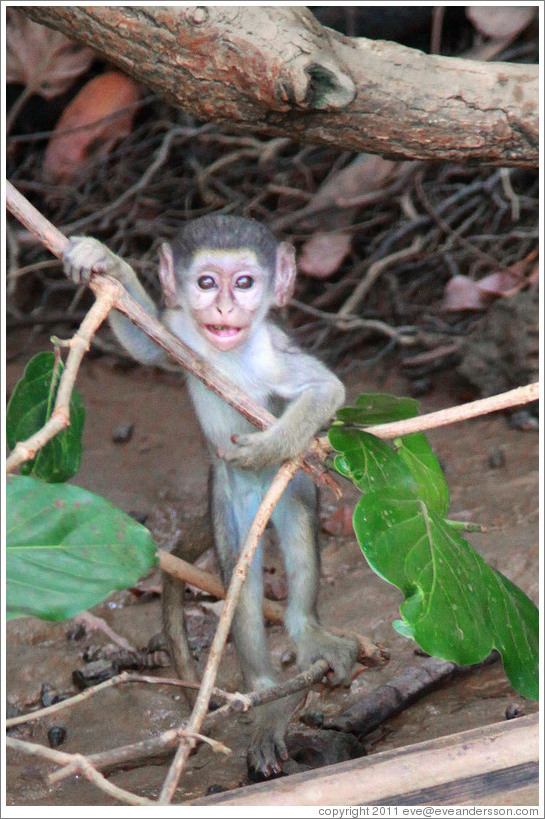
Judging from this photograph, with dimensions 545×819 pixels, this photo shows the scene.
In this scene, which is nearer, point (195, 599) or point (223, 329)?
point (223, 329)

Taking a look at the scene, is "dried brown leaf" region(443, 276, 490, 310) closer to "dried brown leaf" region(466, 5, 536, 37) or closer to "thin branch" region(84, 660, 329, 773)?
"dried brown leaf" region(466, 5, 536, 37)

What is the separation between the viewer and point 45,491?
7.23 feet

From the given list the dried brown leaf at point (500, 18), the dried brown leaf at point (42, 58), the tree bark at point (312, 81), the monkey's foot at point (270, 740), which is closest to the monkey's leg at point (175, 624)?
the monkey's foot at point (270, 740)

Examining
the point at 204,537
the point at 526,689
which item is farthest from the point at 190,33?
the point at 526,689

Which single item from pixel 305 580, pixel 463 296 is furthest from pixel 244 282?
pixel 463 296

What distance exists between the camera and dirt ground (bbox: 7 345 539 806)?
3.30m

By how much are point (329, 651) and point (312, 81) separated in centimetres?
190

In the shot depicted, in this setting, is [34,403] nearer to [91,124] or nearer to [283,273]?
[283,273]

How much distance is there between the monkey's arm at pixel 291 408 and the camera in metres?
3.00

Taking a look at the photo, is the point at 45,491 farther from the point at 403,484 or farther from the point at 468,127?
the point at 468,127

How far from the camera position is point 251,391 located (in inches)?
141

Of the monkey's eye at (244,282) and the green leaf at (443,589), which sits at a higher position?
Answer: the monkey's eye at (244,282)

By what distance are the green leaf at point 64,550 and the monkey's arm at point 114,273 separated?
0.87 m

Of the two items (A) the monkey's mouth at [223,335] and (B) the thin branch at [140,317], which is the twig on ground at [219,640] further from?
(A) the monkey's mouth at [223,335]
